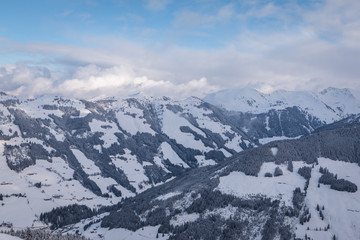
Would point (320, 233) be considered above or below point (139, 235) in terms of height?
below

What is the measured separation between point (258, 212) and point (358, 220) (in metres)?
53.0

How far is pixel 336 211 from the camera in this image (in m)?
189

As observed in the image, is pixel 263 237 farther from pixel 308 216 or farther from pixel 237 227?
pixel 308 216

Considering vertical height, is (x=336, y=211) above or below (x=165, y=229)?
below

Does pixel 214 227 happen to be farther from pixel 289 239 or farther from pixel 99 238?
pixel 99 238

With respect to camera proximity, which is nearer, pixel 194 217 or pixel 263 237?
pixel 263 237

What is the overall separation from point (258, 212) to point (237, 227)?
66.9 feet

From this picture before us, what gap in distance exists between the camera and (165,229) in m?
188

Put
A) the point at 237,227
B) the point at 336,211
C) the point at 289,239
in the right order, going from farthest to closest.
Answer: the point at 336,211 < the point at 237,227 < the point at 289,239

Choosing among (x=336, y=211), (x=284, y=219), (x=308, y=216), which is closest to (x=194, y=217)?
(x=284, y=219)

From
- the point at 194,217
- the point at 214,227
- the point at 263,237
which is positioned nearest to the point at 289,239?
the point at 263,237

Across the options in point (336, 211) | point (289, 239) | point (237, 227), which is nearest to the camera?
point (289, 239)

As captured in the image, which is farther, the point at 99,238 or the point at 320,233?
the point at 99,238

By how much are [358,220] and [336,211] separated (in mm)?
12007
